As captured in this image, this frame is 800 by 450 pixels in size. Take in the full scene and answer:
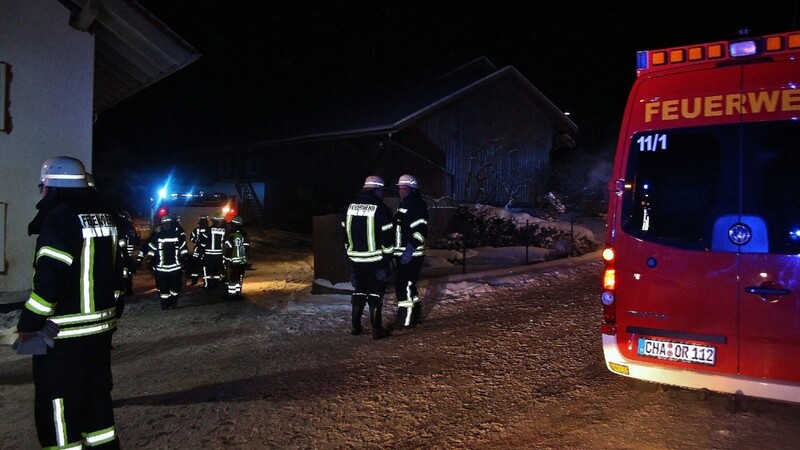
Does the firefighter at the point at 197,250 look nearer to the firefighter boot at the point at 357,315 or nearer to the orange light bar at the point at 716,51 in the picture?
the firefighter boot at the point at 357,315

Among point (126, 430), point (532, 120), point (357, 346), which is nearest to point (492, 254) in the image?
point (357, 346)

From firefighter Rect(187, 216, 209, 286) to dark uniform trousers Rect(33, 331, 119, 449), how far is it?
7562 mm

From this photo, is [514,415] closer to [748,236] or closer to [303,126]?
[748,236]

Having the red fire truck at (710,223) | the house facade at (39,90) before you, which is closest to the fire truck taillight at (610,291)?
the red fire truck at (710,223)

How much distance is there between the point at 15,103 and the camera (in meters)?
8.21

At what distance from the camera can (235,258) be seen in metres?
9.93

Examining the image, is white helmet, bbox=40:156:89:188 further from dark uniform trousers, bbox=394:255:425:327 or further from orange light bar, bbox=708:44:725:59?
orange light bar, bbox=708:44:725:59

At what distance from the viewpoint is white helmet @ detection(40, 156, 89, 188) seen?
11.9ft

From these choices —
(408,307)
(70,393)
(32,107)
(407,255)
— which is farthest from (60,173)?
(32,107)

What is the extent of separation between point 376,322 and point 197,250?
5.77 meters

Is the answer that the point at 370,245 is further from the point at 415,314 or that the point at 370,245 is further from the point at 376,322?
the point at 415,314

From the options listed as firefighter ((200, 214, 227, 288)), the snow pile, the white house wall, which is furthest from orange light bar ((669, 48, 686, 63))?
the snow pile

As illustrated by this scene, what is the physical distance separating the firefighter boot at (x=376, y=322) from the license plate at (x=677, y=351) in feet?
10.9

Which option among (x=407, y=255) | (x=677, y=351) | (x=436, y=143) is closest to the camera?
(x=677, y=351)
